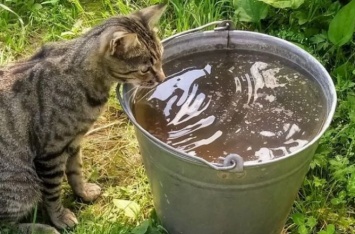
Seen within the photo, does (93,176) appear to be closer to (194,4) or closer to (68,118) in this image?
(68,118)

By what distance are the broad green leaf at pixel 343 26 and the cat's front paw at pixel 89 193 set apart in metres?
1.38

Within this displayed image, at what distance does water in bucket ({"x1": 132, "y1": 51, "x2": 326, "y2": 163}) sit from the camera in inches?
99.1

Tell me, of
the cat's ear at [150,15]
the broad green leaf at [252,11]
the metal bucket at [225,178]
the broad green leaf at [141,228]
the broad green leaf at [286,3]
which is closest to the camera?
the metal bucket at [225,178]

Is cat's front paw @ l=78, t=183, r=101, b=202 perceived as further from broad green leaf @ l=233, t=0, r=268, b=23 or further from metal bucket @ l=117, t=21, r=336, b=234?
broad green leaf @ l=233, t=0, r=268, b=23

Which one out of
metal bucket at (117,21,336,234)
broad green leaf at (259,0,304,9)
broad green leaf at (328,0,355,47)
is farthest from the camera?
broad green leaf at (259,0,304,9)

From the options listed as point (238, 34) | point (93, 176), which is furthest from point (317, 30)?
point (93, 176)

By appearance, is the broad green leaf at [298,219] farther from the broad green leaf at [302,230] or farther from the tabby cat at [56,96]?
the tabby cat at [56,96]

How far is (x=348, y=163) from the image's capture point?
299cm

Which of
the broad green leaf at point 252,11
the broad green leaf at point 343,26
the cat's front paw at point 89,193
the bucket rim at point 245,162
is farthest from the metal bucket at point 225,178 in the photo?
the broad green leaf at point 252,11

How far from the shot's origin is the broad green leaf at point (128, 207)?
290 centimetres

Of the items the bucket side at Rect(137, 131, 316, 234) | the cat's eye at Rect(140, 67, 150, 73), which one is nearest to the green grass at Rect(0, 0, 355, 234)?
the bucket side at Rect(137, 131, 316, 234)

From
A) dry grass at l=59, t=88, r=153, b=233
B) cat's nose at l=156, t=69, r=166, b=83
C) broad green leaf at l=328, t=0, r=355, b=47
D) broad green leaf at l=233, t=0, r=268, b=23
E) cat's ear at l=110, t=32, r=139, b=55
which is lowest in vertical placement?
dry grass at l=59, t=88, r=153, b=233

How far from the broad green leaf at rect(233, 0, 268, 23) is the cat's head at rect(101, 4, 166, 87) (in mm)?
1046

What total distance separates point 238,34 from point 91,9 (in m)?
1.45
